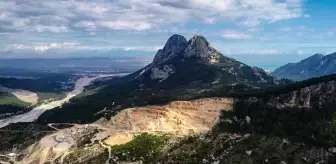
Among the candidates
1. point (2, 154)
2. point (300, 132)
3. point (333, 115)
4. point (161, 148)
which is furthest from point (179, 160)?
point (2, 154)

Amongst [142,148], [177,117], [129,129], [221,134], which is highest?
[177,117]

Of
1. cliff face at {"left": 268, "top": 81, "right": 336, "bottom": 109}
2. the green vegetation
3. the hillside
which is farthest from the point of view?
cliff face at {"left": 268, "top": 81, "right": 336, "bottom": 109}

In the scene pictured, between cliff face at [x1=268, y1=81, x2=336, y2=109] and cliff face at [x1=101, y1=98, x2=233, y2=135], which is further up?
cliff face at [x1=268, y1=81, x2=336, y2=109]

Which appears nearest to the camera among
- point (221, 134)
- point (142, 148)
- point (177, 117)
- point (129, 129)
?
point (142, 148)

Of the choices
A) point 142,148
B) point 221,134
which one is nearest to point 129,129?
point 142,148

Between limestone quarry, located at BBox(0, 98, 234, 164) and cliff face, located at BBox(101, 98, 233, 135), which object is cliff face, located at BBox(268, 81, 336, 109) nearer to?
limestone quarry, located at BBox(0, 98, 234, 164)

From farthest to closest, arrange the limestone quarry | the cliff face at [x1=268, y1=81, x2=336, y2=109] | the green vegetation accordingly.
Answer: the limestone quarry < the cliff face at [x1=268, y1=81, x2=336, y2=109] < the green vegetation

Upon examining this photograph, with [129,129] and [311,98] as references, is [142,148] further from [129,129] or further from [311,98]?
[311,98]

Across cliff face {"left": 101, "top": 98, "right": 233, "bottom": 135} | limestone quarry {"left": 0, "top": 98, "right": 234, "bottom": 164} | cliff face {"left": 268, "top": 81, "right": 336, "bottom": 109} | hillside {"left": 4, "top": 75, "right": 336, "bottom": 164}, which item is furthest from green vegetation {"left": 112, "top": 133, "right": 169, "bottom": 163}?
cliff face {"left": 268, "top": 81, "right": 336, "bottom": 109}
